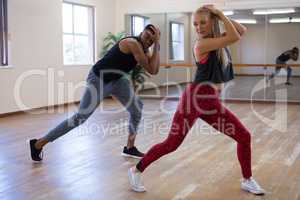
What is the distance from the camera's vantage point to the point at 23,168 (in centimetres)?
358

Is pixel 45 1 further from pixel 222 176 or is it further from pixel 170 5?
pixel 222 176

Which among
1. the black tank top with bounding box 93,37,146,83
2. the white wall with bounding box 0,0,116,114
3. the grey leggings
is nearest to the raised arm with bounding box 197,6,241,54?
the black tank top with bounding box 93,37,146,83

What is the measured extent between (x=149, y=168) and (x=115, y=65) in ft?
3.05

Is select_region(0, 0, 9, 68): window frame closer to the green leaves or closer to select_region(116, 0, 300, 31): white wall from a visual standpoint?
the green leaves

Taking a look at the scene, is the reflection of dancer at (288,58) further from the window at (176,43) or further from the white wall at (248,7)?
the window at (176,43)

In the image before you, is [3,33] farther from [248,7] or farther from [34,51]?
[248,7]

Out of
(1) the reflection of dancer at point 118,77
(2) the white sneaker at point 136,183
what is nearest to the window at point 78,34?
(1) the reflection of dancer at point 118,77

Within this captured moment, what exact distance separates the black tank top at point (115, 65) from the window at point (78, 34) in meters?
4.89

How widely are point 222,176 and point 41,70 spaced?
16.4ft

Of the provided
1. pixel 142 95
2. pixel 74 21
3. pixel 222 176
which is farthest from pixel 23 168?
pixel 142 95

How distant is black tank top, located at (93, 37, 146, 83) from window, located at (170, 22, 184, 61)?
608 cm

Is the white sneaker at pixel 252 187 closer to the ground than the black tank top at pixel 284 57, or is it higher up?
closer to the ground

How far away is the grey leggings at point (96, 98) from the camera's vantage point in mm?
3586

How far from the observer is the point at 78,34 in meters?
8.78
